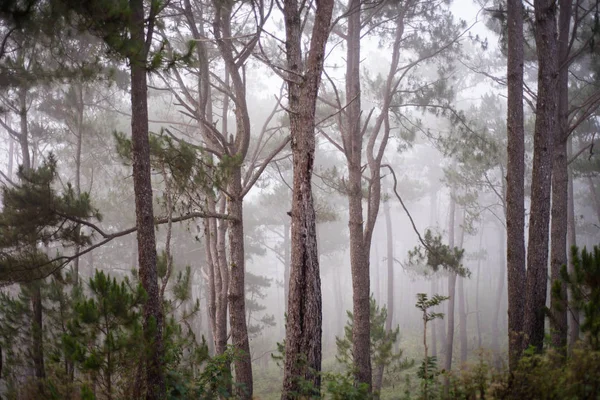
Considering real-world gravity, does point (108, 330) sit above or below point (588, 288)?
below

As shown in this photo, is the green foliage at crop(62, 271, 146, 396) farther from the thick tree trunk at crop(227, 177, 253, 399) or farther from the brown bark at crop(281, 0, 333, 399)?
the thick tree trunk at crop(227, 177, 253, 399)

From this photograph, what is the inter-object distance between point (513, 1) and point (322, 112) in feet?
17.2

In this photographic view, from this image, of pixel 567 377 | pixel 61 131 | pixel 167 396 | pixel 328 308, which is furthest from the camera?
pixel 328 308

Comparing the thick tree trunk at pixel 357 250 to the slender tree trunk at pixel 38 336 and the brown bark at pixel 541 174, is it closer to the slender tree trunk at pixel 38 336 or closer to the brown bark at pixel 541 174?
the brown bark at pixel 541 174

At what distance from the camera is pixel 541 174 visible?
6.52 meters

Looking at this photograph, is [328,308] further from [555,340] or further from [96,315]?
[96,315]

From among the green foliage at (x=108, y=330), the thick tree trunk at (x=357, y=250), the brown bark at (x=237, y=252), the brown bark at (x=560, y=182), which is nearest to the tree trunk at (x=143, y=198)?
the green foliage at (x=108, y=330)

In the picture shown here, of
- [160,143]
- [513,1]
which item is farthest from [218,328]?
[513,1]

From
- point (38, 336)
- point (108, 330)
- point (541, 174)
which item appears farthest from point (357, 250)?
point (38, 336)

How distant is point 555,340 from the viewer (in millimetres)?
7883

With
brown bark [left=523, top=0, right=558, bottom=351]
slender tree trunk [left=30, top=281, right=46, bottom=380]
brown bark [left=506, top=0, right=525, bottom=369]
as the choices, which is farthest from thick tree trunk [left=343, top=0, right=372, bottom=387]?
slender tree trunk [left=30, top=281, right=46, bottom=380]

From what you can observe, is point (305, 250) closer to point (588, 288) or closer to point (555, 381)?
point (555, 381)

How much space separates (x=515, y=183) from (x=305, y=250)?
4046 millimetres

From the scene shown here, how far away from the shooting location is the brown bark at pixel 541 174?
6324 mm
